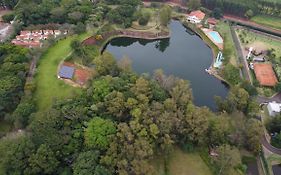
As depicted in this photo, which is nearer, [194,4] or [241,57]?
[241,57]

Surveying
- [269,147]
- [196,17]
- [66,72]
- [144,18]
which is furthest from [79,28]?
[269,147]

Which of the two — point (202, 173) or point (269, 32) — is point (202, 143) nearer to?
point (202, 173)

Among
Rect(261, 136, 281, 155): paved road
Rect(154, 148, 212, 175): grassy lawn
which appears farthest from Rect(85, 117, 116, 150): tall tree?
Rect(261, 136, 281, 155): paved road

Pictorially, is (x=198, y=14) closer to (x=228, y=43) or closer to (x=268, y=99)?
(x=228, y=43)

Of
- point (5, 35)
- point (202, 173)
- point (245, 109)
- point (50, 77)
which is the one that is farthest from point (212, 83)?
point (5, 35)

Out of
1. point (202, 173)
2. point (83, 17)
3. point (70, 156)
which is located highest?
point (83, 17)

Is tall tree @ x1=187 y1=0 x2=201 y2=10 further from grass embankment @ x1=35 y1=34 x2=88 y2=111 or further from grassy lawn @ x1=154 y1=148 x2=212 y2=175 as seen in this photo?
grassy lawn @ x1=154 y1=148 x2=212 y2=175

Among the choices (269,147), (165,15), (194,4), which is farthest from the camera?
(194,4)
